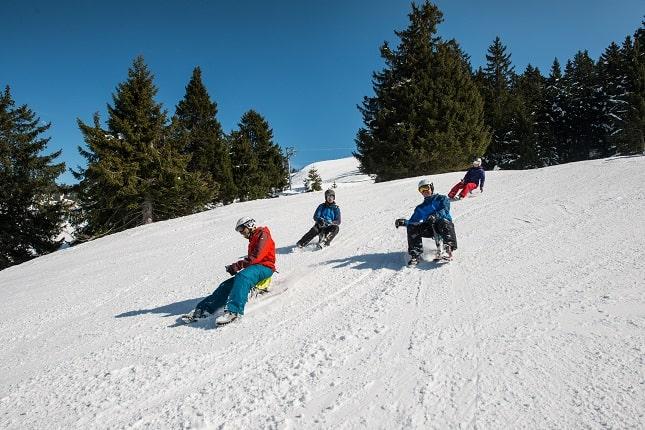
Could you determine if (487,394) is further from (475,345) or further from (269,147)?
(269,147)

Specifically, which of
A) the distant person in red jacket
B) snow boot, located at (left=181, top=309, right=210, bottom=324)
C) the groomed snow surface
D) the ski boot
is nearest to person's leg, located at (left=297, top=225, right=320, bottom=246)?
the groomed snow surface

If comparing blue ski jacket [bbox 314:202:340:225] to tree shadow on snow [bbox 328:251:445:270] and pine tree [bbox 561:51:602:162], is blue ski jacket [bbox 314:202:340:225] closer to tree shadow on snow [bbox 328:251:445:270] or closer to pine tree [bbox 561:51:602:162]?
tree shadow on snow [bbox 328:251:445:270]

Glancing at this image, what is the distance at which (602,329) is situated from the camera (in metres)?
3.51

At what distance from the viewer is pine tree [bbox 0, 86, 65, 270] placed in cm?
2047

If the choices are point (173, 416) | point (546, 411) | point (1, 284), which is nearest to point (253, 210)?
point (1, 284)

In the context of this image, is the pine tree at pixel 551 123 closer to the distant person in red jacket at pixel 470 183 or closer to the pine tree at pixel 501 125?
the pine tree at pixel 501 125

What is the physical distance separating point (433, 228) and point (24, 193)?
23468 mm

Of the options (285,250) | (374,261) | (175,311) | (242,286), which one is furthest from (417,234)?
(175,311)

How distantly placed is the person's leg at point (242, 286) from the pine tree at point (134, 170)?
628 inches

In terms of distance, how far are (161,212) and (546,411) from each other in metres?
22.4

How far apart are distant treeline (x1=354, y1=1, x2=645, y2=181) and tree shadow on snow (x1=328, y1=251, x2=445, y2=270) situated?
19.8 m

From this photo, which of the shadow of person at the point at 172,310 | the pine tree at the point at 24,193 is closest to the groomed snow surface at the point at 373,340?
the shadow of person at the point at 172,310

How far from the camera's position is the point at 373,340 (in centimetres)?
393

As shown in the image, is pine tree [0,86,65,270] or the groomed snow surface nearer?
the groomed snow surface
